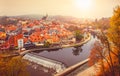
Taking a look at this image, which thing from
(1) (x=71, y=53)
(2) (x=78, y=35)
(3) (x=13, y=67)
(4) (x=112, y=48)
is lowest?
(3) (x=13, y=67)

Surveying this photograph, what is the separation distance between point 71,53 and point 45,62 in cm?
50

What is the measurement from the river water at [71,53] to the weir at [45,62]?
0.23ft

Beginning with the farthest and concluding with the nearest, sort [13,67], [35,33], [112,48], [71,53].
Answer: [35,33] < [71,53] < [112,48] < [13,67]

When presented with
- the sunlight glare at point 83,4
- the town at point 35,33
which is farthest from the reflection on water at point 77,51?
the sunlight glare at point 83,4

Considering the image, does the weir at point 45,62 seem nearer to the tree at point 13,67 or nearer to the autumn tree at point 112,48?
the tree at point 13,67

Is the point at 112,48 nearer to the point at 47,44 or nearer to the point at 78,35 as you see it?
the point at 78,35

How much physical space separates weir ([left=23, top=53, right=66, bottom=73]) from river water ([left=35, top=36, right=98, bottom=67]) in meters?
0.07

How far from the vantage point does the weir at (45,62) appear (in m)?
4.54

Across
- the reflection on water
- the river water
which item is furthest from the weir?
the reflection on water

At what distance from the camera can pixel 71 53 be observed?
185 inches

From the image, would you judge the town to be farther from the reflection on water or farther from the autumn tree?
the autumn tree

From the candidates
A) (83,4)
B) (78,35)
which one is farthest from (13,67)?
(83,4)

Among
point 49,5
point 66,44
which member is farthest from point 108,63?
point 49,5

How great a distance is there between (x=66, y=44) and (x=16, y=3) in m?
1.22
